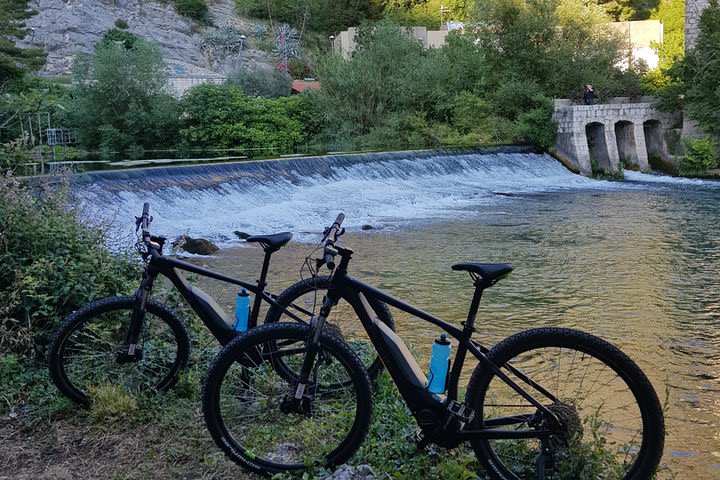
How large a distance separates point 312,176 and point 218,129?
14.3 m

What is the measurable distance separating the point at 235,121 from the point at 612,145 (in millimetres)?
15250

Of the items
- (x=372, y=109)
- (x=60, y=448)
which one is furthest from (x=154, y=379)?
(x=372, y=109)

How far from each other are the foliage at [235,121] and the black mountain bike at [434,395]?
28.6 metres

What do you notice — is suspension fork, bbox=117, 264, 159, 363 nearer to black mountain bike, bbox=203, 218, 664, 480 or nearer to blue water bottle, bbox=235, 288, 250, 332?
blue water bottle, bbox=235, 288, 250, 332

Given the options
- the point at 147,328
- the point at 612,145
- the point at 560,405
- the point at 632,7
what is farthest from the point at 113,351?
the point at 632,7

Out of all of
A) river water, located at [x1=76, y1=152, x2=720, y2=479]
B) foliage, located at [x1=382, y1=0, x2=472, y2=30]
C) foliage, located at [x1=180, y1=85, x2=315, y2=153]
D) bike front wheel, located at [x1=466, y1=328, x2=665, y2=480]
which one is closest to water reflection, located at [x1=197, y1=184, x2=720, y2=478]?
river water, located at [x1=76, y1=152, x2=720, y2=479]

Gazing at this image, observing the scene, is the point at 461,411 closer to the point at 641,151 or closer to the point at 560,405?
the point at 560,405

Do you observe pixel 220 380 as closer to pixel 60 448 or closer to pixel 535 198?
pixel 60 448

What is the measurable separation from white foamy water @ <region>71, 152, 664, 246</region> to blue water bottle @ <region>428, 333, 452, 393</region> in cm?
904

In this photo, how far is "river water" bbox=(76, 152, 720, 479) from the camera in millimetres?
6880

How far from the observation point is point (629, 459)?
3.11 meters

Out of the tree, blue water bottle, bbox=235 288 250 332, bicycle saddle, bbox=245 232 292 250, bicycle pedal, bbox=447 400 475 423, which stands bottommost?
bicycle pedal, bbox=447 400 475 423

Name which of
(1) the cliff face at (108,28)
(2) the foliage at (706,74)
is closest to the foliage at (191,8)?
(1) the cliff face at (108,28)

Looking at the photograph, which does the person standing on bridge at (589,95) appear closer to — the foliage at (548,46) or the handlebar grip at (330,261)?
the foliage at (548,46)
